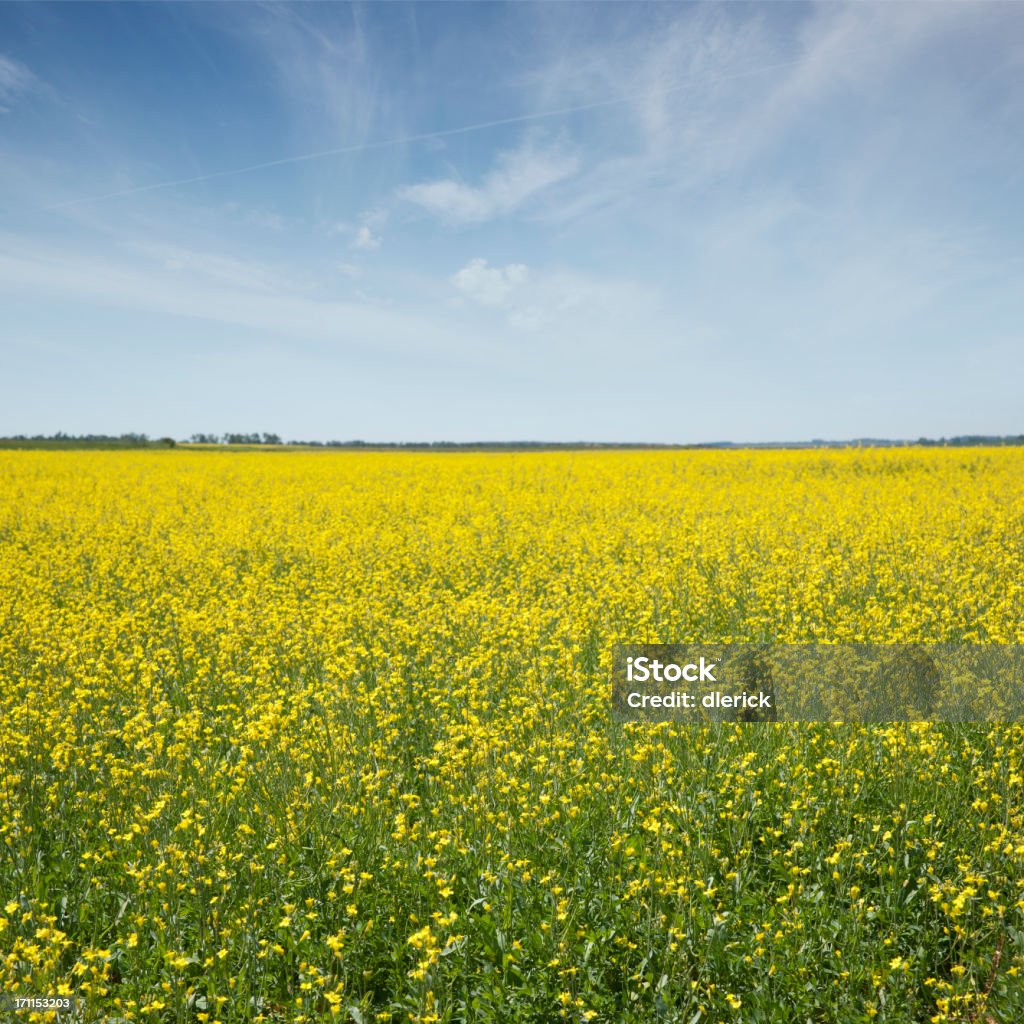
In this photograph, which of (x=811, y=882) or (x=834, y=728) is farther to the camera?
(x=834, y=728)

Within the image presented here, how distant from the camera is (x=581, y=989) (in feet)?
9.98

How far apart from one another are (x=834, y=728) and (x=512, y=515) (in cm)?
1079

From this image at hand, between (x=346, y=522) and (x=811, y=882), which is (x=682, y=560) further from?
(x=346, y=522)

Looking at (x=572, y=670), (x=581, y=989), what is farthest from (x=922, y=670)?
(x=581, y=989)

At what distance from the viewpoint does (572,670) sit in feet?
18.6

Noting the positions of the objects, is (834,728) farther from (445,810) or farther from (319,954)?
(319,954)

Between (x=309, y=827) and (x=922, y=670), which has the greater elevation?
(x=922, y=670)

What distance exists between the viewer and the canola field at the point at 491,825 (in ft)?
10.1

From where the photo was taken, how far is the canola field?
10.1 feet

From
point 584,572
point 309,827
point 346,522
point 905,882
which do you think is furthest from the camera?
point 346,522

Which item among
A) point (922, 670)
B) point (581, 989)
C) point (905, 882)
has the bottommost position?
point (581, 989)

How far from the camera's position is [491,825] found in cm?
401

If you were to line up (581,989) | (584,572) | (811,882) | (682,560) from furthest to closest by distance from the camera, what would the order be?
(682,560), (584,572), (811,882), (581,989)

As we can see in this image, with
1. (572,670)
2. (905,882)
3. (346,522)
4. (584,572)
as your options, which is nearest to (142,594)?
(346,522)
